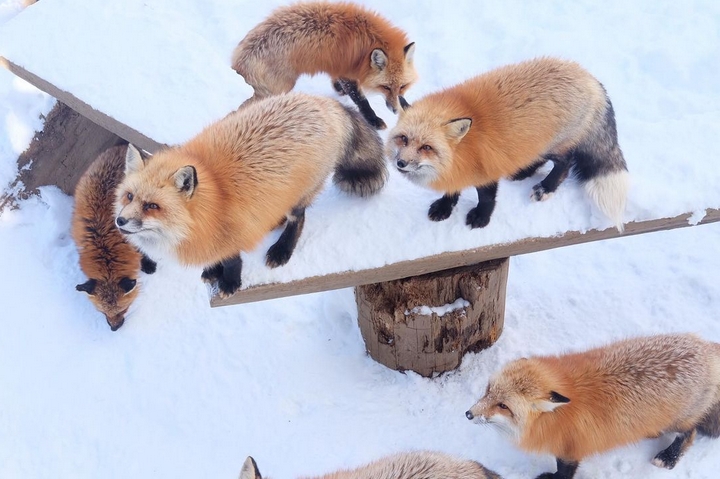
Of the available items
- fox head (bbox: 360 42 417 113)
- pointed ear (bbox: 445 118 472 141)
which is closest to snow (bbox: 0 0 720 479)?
pointed ear (bbox: 445 118 472 141)

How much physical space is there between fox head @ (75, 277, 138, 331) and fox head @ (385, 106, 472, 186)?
2.59 metres

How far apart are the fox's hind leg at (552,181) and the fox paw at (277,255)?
1.52m

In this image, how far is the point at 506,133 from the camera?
10.6 feet

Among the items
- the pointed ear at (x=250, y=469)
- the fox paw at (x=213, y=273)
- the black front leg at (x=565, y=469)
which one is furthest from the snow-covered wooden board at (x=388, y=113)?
the black front leg at (x=565, y=469)

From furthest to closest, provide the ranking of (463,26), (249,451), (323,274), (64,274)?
(463,26), (64,274), (249,451), (323,274)

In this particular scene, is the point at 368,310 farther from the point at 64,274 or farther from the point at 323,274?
the point at 64,274

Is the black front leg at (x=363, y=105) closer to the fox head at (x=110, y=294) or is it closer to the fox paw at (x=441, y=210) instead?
the fox paw at (x=441, y=210)

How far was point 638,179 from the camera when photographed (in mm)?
3736

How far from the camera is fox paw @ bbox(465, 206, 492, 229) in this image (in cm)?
354

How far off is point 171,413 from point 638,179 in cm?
350

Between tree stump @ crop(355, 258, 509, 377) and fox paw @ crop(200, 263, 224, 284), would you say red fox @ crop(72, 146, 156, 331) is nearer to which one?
fox paw @ crop(200, 263, 224, 284)

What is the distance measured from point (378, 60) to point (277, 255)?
6.37 feet

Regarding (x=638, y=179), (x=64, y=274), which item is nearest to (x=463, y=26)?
(x=638, y=179)

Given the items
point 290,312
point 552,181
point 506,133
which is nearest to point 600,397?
point 552,181
